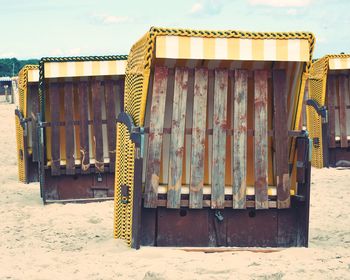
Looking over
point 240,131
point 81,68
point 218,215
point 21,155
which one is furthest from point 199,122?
point 21,155

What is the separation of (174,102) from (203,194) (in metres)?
1.01

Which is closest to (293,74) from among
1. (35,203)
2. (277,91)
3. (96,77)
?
(277,91)

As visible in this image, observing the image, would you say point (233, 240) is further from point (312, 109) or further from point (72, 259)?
point (312, 109)

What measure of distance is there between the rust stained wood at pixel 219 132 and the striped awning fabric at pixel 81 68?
14.0 feet

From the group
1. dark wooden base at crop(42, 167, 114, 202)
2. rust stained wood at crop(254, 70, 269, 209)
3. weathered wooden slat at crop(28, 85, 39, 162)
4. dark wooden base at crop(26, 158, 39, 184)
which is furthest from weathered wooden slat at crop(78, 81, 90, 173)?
rust stained wood at crop(254, 70, 269, 209)

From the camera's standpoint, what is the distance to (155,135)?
7.00 meters

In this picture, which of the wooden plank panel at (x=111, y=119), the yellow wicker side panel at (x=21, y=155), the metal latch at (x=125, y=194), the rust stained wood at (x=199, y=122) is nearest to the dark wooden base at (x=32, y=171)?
the yellow wicker side panel at (x=21, y=155)

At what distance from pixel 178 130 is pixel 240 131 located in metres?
0.65

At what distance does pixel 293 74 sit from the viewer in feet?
23.9

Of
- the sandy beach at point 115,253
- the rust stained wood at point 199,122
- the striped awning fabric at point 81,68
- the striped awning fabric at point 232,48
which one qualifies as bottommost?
the sandy beach at point 115,253

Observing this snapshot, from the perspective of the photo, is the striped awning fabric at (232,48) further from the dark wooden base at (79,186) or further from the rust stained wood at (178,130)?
the dark wooden base at (79,186)

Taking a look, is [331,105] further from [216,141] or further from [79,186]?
[216,141]

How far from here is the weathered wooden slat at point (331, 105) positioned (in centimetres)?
1546

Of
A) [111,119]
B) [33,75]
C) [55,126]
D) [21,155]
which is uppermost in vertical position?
[33,75]
